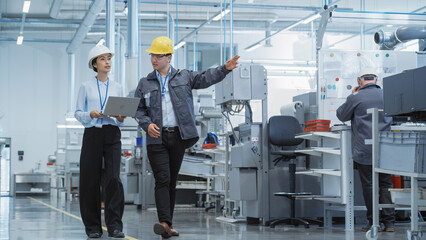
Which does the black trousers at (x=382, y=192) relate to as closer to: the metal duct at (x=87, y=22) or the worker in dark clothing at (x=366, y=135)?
the worker in dark clothing at (x=366, y=135)

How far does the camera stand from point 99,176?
4367mm

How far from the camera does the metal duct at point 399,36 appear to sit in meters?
7.02

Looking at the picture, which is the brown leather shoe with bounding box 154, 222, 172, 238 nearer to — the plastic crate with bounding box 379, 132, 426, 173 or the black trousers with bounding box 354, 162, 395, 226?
the plastic crate with bounding box 379, 132, 426, 173

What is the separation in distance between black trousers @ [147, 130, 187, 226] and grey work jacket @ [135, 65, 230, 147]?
0.20 feet

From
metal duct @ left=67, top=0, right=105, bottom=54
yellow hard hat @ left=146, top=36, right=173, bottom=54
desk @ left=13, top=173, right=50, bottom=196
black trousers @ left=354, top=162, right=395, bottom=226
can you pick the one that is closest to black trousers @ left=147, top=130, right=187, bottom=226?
yellow hard hat @ left=146, top=36, right=173, bottom=54

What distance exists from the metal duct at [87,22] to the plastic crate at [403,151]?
10231 mm

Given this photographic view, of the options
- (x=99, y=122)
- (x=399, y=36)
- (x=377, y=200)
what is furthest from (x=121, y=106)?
(x=399, y=36)

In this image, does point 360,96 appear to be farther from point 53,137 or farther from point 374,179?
point 53,137

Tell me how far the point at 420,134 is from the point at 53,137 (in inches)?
658

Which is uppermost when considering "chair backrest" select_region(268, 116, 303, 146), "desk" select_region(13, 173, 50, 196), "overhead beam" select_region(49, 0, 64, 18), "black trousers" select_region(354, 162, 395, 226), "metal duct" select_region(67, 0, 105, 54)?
"overhead beam" select_region(49, 0, 64, 18)

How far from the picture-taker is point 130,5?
10008 mm

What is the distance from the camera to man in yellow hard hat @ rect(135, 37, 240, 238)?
4316 mm

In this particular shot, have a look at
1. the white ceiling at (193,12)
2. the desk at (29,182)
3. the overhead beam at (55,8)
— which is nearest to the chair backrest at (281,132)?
the white ceiling at (193,12)

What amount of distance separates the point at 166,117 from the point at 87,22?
36.2 ft
